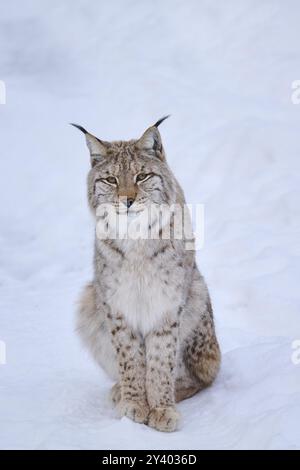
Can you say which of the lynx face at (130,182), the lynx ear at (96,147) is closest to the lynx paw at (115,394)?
the lynx face at (130,182)

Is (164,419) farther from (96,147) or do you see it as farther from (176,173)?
(176,173)

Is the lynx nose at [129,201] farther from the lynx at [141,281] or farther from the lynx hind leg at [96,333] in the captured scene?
the lynx hind leg at [96,333]

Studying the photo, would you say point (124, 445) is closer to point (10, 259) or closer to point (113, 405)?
point (113, 405)

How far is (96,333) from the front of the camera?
4.41 meters

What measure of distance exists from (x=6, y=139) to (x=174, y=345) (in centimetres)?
542

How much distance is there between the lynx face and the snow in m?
1.08

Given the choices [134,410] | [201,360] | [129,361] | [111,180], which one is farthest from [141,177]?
[134,410]

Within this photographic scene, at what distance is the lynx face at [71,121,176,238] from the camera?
3.89 meters

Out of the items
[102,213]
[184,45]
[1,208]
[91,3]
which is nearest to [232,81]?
[184,45]

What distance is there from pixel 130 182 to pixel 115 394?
123 centimetres

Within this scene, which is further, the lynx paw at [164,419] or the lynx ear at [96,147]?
Answer: the lynx ear at [96,147]

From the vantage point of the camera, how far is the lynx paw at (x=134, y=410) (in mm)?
3869

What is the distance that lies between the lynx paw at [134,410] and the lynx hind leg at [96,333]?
402 millimetres

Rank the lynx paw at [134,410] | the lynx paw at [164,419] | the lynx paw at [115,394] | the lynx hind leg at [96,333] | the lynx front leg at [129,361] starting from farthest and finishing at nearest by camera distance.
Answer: the lynx hind leg at [96,333] → the lynx paw at [115,394] → the lynx front leg at [129,361] → the lynx paw at [134,410] → the lynx paw at [164,419]
